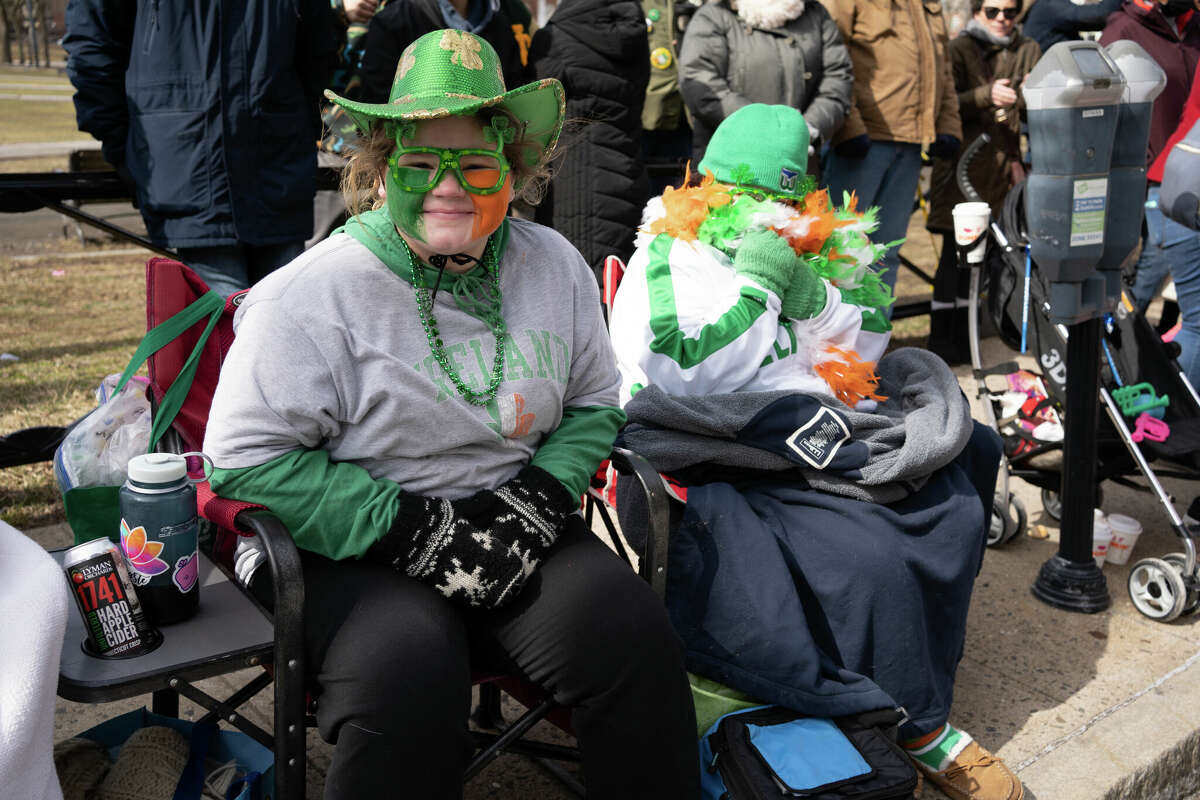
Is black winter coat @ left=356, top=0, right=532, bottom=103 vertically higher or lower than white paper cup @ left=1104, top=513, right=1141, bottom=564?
higher

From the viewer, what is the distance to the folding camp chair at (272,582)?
1.87 metres

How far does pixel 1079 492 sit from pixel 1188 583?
0.45m

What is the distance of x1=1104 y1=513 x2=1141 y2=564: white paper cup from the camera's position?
3.96 metres

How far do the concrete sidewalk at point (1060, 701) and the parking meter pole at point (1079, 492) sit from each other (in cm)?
6

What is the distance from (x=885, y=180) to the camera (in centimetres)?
588

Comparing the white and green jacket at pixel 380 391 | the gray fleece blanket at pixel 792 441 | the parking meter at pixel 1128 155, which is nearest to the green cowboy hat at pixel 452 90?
the white and green jacket at pixel 380 391

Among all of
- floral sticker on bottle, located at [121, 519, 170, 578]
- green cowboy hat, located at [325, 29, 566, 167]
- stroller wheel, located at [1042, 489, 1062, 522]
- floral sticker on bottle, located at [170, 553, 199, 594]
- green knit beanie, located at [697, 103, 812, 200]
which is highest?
green cowboy hat, located at [325, 29, 566, 167]

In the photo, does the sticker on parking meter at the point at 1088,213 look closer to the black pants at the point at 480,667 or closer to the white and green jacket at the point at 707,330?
the white and green jacket at the point at 707,330

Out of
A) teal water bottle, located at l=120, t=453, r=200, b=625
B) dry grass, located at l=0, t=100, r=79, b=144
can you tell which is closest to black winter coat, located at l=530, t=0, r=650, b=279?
teal water bottle, located at l=120, t=453, r=200, b=625

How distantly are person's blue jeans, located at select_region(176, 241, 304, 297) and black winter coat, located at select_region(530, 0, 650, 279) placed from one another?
4.16 feet

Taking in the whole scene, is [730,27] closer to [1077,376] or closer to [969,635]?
[1077,376]

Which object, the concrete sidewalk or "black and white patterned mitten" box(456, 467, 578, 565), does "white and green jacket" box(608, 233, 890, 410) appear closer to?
"black and white patterned mitten" box(456, 467, 578, 565)

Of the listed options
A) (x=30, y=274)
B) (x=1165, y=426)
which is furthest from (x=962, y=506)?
(x=30, y=274)

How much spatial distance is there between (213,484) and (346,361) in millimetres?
323
